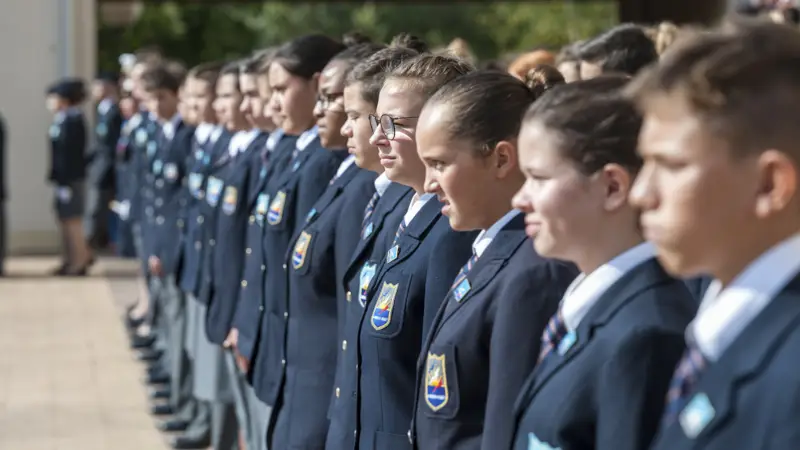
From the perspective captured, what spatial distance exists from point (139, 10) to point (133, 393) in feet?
52.7

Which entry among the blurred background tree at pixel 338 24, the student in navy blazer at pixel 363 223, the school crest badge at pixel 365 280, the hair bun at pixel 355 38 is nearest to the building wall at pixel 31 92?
the blurred background tree at pixel 338 24

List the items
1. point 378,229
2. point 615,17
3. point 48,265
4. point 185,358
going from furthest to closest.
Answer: point 615,17
point 48,265
point 185,358
point 378,229

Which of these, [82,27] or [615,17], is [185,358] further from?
[615,17]

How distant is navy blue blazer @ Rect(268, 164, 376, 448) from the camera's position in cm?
433

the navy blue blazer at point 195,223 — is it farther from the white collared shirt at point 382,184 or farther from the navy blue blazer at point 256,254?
the white collared shirt at point 382,184

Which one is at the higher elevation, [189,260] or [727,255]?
[727,255]

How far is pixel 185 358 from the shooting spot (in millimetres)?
7836

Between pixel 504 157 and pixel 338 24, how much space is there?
2282cm

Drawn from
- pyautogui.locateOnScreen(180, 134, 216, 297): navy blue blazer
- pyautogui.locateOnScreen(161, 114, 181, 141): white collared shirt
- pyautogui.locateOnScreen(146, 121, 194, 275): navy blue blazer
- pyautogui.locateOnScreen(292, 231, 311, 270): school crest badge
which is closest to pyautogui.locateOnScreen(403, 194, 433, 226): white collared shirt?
pyautogui.locateOnScreen(292, 231, 311, 270): school crest badge

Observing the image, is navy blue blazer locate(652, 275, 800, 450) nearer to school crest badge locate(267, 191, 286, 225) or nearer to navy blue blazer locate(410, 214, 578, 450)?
navy blue blazer locate(410, 214, 578, 450)

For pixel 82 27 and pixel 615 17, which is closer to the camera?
pixel 82 27

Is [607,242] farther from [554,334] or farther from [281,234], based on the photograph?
[281,234]

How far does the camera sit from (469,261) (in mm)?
2988

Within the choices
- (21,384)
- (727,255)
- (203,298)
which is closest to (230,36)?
(21,384)
